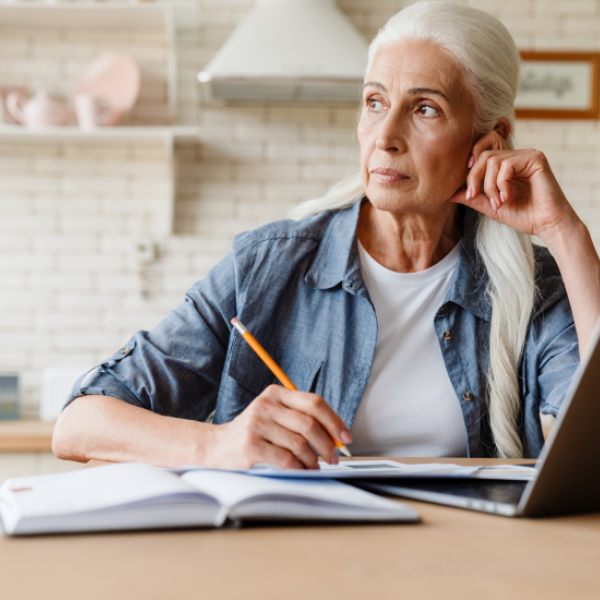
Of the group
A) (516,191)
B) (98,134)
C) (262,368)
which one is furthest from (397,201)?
(98,134)

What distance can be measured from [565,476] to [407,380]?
0.72m

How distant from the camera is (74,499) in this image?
587 mm

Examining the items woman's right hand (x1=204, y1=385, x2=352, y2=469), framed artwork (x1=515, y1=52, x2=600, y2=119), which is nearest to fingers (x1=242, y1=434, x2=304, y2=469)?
woman's right hand (x1=204, y1=385, x2=352, y2=469)

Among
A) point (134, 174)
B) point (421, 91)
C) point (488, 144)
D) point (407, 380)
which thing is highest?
point (421, 91)

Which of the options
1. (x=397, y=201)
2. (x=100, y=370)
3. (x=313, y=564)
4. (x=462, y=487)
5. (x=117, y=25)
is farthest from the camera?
(x=117, y=25)

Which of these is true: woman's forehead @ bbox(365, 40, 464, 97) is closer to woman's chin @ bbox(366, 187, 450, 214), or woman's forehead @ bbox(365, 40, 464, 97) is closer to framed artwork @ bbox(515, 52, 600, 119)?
woman's chin @ bbox(366, 187, 450, 214)

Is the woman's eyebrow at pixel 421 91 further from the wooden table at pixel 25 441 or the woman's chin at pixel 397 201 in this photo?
the wooden table at pixel 25 441

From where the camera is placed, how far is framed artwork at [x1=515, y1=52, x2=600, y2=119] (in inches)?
128

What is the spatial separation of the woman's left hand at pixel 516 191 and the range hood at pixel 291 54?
140cm

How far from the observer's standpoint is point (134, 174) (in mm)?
3176

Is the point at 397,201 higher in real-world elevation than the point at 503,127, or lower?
lower

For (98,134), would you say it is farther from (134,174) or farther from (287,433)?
(287,433)

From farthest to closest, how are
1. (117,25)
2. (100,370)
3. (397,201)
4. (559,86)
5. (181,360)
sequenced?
(559,86) < (117,25) < (397,201) < (181,360) < (100,370)

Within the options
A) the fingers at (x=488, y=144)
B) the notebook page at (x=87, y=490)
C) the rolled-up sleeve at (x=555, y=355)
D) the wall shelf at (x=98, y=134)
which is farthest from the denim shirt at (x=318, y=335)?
the wall shelf at (x=98, y=134)
